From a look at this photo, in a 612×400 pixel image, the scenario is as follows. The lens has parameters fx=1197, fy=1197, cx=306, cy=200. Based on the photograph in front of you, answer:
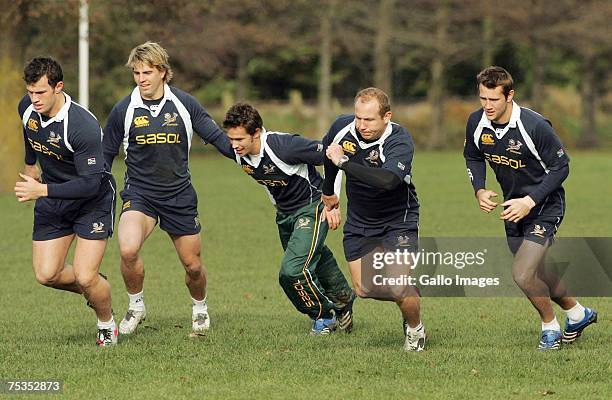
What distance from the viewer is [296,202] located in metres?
9.82

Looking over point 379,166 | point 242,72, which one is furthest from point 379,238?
point 242,72

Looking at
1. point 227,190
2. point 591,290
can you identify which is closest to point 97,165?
point 591,290

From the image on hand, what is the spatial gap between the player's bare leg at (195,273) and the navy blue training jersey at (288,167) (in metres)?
0.80

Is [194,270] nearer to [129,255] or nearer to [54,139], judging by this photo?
[129,255]

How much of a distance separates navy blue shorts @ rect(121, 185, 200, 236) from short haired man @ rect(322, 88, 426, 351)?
1.27 metres

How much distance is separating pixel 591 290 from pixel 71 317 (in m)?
4.72

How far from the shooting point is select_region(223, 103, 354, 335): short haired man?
30.7 feet

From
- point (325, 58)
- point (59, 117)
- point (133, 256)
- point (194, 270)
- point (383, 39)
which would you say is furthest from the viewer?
point (325, 58)

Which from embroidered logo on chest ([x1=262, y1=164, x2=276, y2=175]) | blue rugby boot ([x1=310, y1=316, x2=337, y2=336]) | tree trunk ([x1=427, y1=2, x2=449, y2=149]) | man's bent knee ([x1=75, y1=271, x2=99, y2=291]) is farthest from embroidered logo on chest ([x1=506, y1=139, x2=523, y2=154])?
tree trunk ([x1=427, y1=2, x2=449, y2=149])

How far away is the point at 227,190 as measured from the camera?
26938 mm

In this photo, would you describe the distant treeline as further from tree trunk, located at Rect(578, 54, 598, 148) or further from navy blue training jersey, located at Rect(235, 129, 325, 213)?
navy blue training jersey, located at Rect(235, 129, 325, 213)

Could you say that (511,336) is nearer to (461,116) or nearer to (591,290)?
(591,290)

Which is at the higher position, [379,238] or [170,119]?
[170,119]

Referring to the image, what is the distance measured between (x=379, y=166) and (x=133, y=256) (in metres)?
2.20
